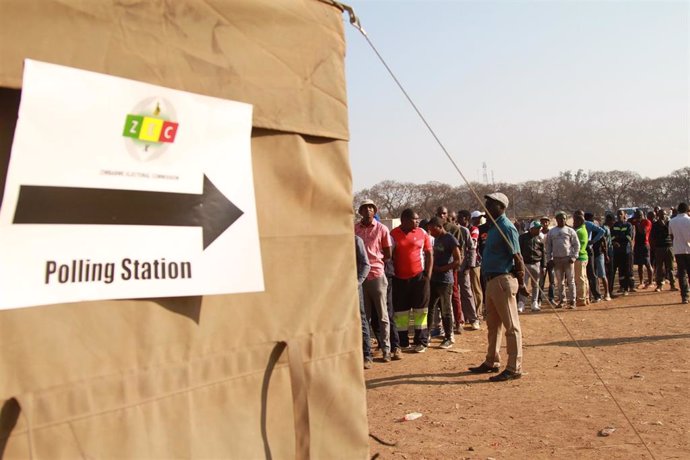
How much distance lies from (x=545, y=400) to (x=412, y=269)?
280cm

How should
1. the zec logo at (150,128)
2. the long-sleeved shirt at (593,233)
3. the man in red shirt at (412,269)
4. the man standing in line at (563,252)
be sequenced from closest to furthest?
the zec logo at (150,128) → the man in red shirt at (412,269) → the man standing in line at (563,252) → the long-sleeved shirt at (593,233)

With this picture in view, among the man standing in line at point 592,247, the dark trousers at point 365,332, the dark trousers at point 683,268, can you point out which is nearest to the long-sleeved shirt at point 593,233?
the man standing in line at point 592,247

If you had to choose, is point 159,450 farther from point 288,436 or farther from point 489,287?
point 489,287

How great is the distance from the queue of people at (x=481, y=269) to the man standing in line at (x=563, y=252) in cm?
2

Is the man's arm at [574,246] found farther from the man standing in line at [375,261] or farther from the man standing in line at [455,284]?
the man standing in line at [375,261]

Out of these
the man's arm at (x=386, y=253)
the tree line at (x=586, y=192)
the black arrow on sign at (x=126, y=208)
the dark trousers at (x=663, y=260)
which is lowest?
the dark trousers at (x=663, y=260)

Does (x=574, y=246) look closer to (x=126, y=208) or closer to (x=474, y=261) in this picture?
(x=474, y=261)

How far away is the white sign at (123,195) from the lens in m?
1.35

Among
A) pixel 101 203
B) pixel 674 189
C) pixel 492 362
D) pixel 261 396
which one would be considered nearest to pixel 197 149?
pixel 101 203

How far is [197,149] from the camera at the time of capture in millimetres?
1700

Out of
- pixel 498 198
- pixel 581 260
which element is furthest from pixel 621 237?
pixel 498 198

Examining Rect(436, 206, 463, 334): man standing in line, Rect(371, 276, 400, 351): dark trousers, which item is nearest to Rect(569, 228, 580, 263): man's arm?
Rect(436, 206, 463, 334): man standing in line

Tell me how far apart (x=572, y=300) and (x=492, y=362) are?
609cm

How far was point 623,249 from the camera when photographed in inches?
526
